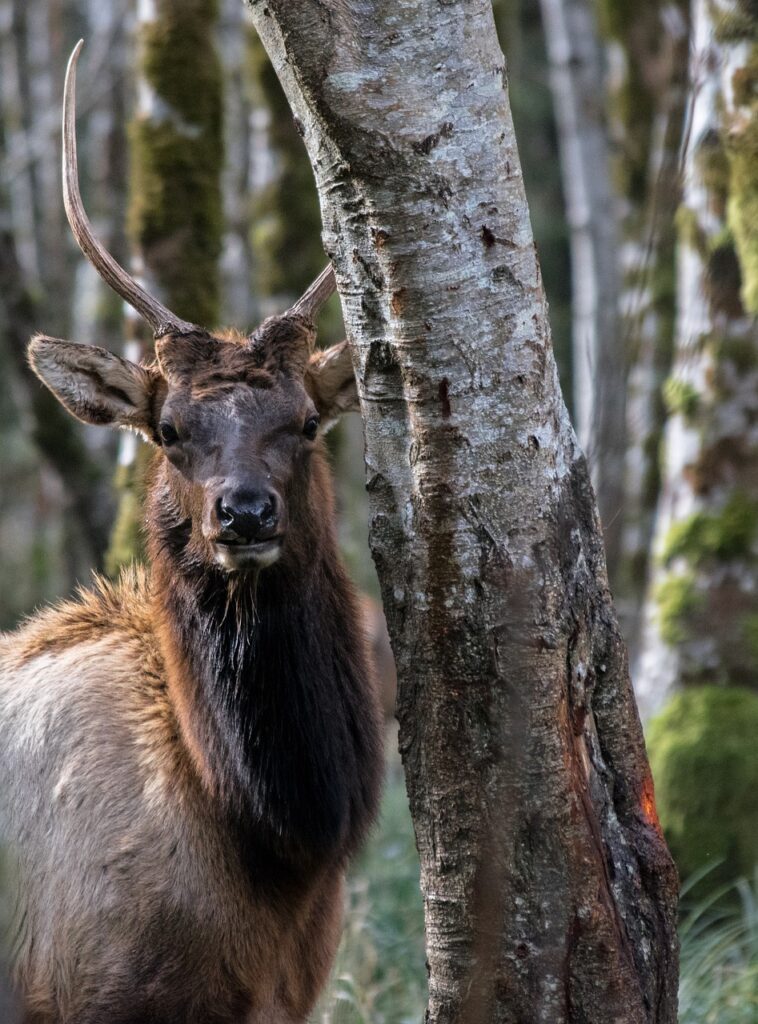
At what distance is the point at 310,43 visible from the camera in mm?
3027

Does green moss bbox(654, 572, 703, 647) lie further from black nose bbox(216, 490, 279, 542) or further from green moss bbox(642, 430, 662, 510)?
green moss bbox(642, 430, 662, 510)

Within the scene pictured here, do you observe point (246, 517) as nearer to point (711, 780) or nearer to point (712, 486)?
point (711, 780)

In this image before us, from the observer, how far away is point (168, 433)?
430cm

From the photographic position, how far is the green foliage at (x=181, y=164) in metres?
6.90

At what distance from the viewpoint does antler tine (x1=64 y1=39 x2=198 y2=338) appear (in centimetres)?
437

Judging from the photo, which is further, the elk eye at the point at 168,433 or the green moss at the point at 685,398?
the green moss at the point at 685,398

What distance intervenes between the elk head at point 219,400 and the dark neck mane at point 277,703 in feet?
0.65

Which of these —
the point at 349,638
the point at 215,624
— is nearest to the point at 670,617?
the point at 349,638

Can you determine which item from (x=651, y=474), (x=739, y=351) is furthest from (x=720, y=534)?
(x=651, y=474)

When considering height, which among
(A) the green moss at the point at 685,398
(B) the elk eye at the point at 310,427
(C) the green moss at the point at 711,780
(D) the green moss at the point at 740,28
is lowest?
(C) the green moss at the point at 711,780

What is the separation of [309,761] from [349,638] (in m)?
0.47

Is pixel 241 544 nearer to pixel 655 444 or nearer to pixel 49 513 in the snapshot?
pixel 655 444

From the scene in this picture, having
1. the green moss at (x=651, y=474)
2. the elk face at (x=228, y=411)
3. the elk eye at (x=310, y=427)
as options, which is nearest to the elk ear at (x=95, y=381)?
the elk face at (x=228, y=411)

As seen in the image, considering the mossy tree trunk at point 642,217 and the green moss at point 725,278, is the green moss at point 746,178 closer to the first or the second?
the green moss at point 725,278
